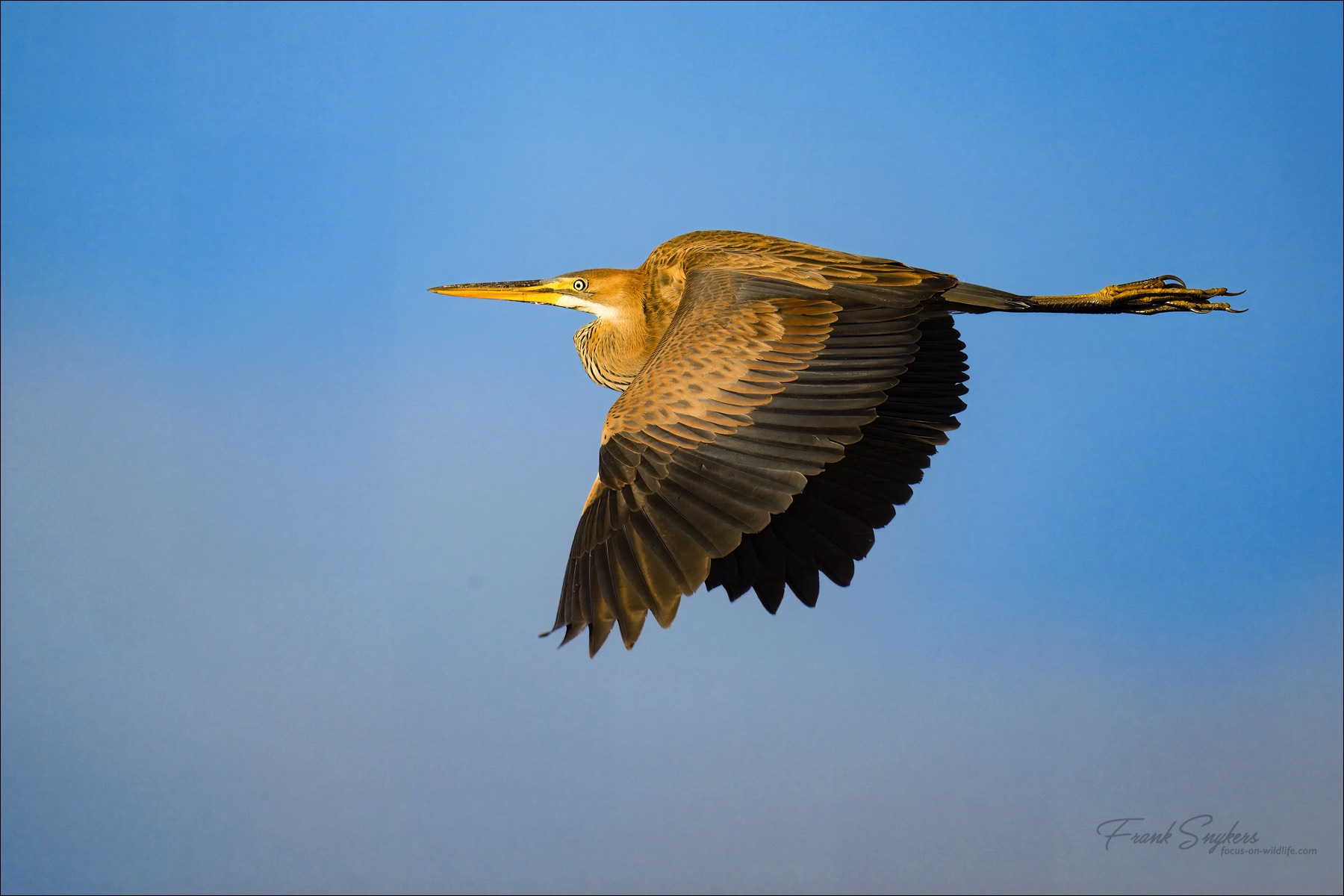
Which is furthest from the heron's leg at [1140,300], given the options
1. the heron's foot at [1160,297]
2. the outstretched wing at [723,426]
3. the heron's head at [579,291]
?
the heron's head at [579,291]

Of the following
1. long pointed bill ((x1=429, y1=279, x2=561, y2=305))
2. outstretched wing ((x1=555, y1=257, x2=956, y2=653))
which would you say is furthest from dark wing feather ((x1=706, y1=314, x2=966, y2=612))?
long pointed bill ((x1=429, y1=279, x2=561, y2=305))

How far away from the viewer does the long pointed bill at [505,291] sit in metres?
8.64

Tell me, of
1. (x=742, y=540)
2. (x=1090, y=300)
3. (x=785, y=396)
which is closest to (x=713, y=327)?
(x=785, y=396)

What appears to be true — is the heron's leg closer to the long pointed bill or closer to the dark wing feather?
the dark wing feather

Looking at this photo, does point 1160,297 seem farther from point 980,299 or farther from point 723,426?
point 723,426

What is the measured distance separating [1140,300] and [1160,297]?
12 cm

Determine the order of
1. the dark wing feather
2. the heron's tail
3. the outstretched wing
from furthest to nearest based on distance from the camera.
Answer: the heron's tail, the dark wing feather, the outstretched wing

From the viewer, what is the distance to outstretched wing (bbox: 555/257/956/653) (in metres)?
5.74

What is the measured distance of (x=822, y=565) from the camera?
269 inches

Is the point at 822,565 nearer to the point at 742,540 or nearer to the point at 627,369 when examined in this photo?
the point at 742,540

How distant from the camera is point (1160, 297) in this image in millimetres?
7961

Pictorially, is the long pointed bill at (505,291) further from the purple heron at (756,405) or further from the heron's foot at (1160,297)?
the heron's foot at (1160,297)

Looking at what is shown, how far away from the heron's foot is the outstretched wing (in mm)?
1593

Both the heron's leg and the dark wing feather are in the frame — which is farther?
the heron's leg
